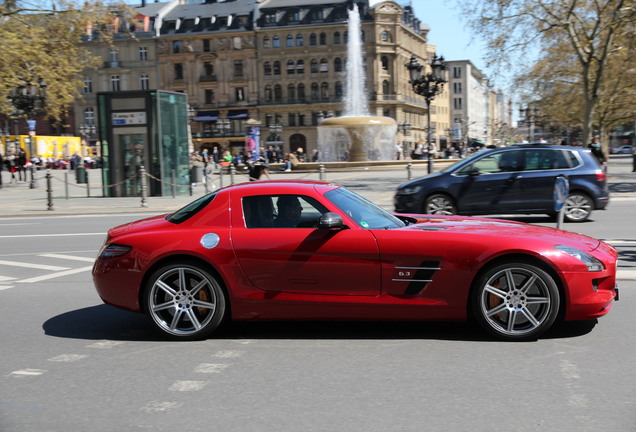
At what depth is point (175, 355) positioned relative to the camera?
587cm

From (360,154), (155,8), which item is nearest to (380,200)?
(360,154)

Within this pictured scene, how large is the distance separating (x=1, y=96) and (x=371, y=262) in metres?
29.4

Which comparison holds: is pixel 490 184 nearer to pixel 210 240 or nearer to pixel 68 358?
pixel 210 240

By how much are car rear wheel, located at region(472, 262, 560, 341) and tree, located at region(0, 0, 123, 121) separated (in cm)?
2720

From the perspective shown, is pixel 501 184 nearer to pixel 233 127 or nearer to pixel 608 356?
pixel 608 356

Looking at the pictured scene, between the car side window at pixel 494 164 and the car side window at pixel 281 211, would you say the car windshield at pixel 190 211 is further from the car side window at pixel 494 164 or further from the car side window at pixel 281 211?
the car side window at pixel 494 164

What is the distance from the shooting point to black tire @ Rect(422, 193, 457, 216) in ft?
50.3

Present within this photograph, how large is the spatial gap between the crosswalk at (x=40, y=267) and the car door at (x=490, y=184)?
24.1 ft

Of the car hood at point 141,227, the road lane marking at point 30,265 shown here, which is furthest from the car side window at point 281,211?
the road lane marking at point 30,265

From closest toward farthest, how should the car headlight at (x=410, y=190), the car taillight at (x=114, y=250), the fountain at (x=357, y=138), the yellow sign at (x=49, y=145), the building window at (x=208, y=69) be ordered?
the car taillight at (x=114, y=250) → the car headlight at (x=410, y=190) → the fountain at (x=357, y=138) → the yellow sign at (x=49, y=145) → the building window at (x=208, y=69)

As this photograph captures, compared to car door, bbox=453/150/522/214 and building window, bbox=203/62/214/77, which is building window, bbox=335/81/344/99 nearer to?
building window, bbox=203/62/214/77

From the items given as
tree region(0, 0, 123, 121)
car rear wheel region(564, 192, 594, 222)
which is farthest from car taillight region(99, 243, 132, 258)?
tree region(0, 0, 123, 121)

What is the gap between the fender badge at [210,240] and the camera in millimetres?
6187

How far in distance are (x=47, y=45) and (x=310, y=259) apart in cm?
3166
